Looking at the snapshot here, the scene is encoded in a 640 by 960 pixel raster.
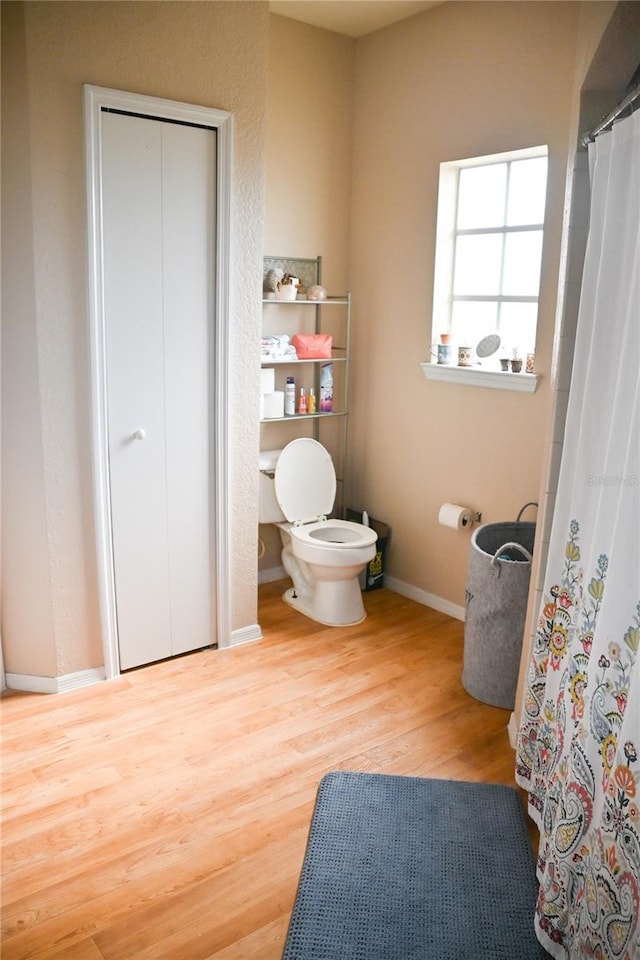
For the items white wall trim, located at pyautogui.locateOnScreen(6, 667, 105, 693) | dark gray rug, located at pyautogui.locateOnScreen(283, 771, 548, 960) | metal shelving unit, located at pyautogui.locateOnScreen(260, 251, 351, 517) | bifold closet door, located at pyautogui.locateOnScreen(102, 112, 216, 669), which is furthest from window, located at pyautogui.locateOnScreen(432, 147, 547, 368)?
white wall trim, located at pyautogui.locateOnScreen(6, 667, 105, 693)

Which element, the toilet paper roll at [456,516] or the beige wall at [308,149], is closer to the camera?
the toilet paper roll at [456,516]

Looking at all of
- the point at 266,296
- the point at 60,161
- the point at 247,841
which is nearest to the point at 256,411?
the point at 266,296

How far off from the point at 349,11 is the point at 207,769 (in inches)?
127

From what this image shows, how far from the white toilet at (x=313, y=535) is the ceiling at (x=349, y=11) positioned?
1.95 m

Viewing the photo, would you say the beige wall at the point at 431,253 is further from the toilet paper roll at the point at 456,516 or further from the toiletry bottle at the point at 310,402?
the toiletry bottle at the point at 310,402

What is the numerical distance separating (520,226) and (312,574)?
1.82 metres

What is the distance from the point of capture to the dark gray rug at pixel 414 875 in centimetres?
194

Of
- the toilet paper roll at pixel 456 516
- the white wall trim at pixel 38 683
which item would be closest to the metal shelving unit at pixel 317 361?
the toilet paper roll at pixel 456 516

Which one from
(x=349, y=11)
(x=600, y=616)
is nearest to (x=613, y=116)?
(x=600, y=616)

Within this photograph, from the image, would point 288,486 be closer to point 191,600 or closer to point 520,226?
point 191,600

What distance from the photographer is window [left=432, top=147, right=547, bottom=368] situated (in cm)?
338

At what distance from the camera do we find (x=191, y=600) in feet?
10.9

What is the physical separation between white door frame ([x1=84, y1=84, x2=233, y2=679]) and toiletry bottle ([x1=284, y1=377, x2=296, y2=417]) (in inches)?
28.8

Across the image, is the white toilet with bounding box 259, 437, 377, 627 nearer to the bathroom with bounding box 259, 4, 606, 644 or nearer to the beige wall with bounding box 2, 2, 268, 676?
the bathroom with bounding box 259, 4, 606, 644
